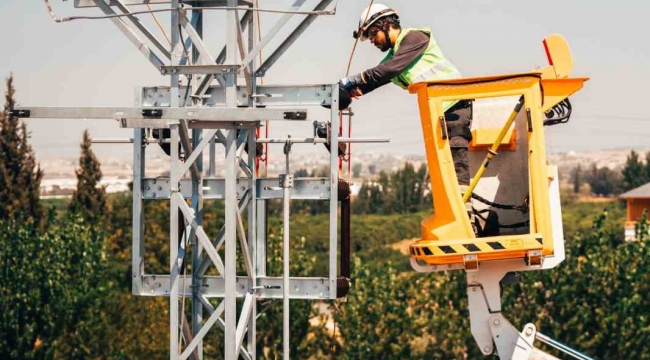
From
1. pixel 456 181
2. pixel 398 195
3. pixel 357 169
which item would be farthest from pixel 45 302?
pixel 357 169

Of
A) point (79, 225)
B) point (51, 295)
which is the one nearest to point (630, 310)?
point (51, 295)

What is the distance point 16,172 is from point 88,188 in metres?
3.88

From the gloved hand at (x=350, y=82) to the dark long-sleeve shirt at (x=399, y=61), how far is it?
0.22 feet

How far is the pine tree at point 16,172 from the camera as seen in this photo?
59.3 metres

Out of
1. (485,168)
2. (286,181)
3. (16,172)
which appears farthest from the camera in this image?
(16,172)

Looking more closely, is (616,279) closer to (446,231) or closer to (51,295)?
(51,295)

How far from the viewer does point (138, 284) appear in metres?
10.9

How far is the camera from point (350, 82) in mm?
10633

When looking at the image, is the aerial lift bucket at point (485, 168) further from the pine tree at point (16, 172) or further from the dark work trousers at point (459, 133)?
the pine tree at point (16, 172)

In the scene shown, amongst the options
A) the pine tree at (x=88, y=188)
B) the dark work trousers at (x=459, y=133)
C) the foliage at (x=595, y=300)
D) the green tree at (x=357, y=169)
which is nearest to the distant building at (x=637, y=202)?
the pine tree at (x=88, y=188)

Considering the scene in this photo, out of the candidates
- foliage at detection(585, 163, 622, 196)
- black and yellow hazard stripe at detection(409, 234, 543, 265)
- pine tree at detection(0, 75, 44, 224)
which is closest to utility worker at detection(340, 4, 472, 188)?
black and yellow hazard stripe at detection(409, 234, 543, 265)

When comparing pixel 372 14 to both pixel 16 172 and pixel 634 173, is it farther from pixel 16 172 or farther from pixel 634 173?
pixel 634 173

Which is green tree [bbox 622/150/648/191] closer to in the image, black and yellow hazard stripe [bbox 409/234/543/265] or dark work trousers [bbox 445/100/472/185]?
dark work trousers [bbox 445/100/472/185]

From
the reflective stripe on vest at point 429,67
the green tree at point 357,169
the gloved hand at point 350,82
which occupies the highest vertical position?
the green tree at point 357,169
